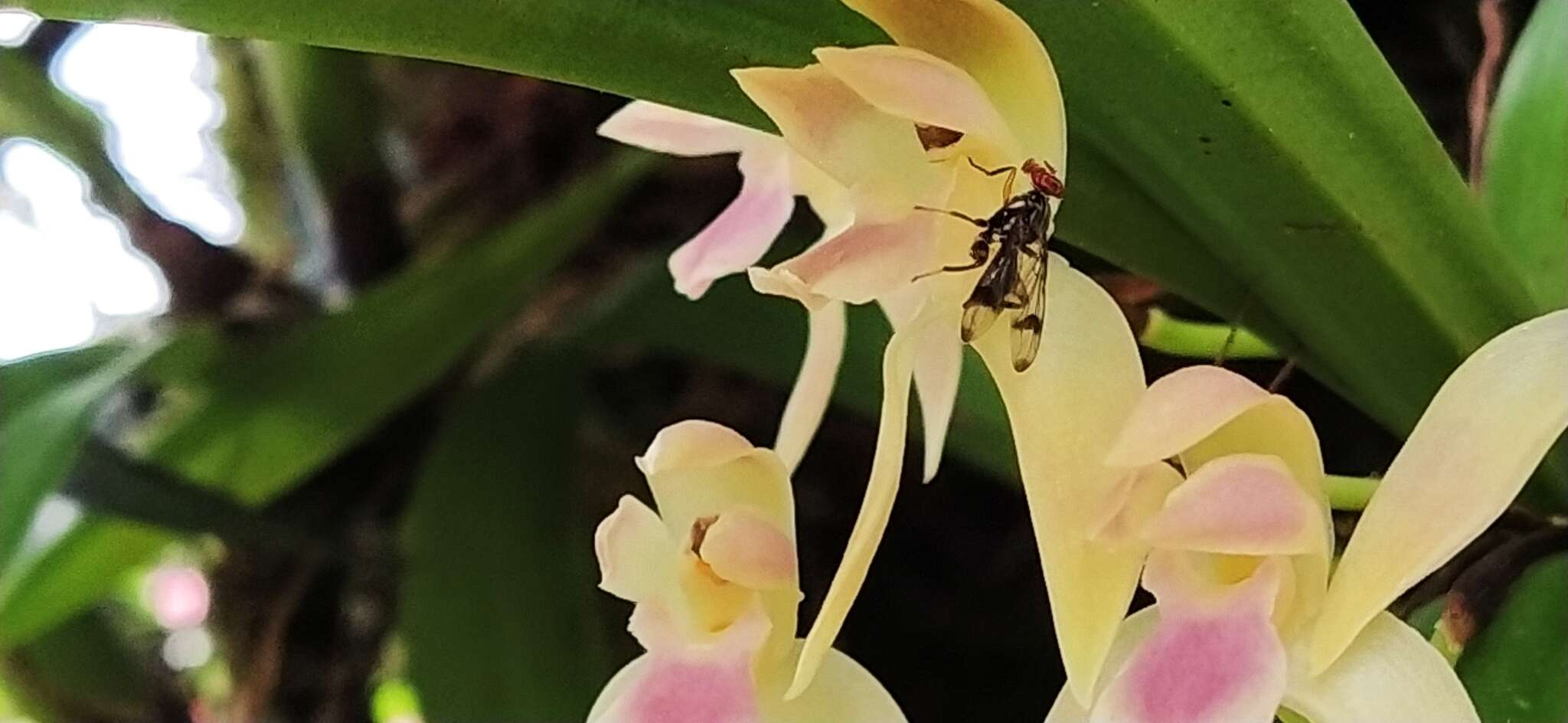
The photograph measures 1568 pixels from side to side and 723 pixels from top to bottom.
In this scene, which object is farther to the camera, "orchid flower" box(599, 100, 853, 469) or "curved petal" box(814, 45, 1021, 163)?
"orchid flower" box(599, 100, 853, 469)

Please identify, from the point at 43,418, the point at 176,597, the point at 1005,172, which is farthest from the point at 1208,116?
the point at 176,597

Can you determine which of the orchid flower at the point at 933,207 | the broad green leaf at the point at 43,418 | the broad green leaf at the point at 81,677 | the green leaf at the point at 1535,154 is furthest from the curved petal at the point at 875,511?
the broad green leaf at the point at 81,677

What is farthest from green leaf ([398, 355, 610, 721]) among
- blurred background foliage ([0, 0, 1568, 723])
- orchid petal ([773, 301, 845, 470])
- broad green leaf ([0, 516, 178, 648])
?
orchid petal ([773, 301, 845, 470])

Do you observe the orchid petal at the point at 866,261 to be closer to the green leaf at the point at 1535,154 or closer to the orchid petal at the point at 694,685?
the orchid petal at the point at 694,685

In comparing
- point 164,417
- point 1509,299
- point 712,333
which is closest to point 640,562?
point 1509,299

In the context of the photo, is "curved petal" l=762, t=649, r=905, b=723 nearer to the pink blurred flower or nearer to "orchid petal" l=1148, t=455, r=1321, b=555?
"orchid petal" l=1148, t=455, r=1321, b=555

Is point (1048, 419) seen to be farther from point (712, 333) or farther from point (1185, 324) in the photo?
point (712, 333)
